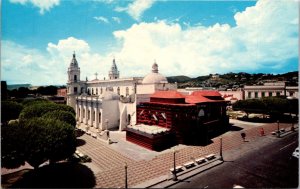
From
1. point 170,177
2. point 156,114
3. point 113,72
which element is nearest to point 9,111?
point 156,114

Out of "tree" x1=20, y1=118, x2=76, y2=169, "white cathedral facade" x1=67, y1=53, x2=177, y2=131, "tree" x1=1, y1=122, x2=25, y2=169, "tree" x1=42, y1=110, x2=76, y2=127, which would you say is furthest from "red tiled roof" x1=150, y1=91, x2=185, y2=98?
"tree" x1=1, y1=122, x2=25, y2=169

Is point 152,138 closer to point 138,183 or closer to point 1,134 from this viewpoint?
point 138,183

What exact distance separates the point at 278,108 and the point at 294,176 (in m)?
28.5

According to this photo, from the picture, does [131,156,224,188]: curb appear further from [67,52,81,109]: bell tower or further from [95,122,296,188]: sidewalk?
[67,52,81,109]: bell tower

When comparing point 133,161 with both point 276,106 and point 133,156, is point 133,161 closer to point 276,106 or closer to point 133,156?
point 133,156

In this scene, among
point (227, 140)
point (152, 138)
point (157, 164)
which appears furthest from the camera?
point (227, 140)

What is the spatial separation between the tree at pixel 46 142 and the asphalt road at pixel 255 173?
10.6 meters

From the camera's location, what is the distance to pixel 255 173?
20.5m

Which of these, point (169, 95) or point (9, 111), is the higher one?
point (169, 95)

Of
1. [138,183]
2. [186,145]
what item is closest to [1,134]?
[138,183]

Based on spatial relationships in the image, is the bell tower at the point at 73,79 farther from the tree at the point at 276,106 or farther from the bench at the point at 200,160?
the tree at the point at 276,106

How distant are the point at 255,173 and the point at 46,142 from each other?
64.8 feet

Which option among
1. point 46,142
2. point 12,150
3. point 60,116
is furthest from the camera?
point 60,116

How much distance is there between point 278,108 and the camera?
44.3 metres
